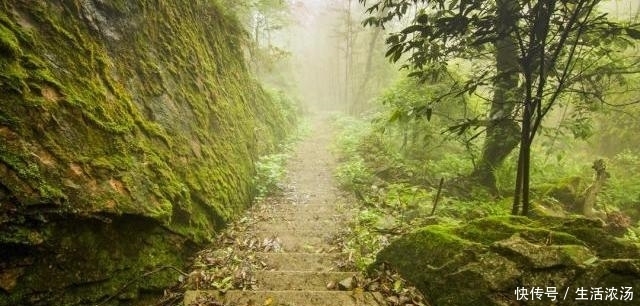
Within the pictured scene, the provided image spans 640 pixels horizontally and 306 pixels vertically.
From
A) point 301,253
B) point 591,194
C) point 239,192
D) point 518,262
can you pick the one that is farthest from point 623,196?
point 239,192

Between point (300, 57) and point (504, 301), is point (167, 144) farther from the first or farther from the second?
point (300, 57)

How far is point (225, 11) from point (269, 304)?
845cm

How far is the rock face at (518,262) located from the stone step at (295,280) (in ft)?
2.44

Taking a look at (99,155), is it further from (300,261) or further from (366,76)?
(366,76)

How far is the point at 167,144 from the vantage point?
201 inches

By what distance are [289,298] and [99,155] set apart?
8.38 ft

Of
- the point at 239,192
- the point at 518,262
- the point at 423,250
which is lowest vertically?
the point at 239,192

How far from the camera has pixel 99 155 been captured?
149 inches

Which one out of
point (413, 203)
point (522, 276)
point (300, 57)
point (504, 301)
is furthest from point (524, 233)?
point (300, 57)

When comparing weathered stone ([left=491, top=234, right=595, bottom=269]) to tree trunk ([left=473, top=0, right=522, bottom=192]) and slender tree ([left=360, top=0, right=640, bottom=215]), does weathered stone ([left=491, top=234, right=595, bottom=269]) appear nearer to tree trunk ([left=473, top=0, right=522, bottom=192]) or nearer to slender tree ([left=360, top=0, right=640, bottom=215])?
slender tree ([left=360, top=0, right=640, bottom=215])

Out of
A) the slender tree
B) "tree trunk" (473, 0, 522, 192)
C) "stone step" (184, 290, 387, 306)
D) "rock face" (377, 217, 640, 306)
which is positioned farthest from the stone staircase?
"tree trunk" (473, 0, 522, 192)

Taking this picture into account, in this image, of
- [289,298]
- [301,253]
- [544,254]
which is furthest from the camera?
[301,253]

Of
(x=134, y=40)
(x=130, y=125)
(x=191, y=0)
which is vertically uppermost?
(x=191, y=0)

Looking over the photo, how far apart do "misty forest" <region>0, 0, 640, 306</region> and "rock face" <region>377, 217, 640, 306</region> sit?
0.6 inches
